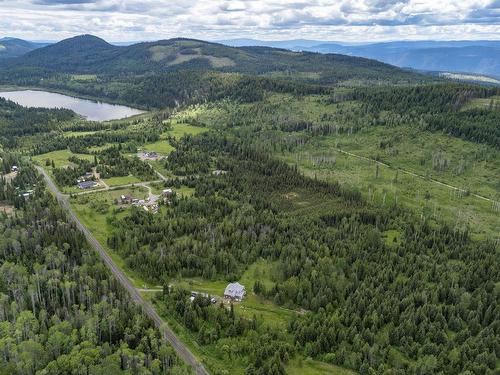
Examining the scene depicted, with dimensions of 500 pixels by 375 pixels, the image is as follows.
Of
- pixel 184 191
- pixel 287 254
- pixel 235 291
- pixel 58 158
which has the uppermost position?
pixel 58 158

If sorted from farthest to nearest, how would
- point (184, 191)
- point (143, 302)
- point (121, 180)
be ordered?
point (121, 180)
point (184, 191)
point (143, 302)

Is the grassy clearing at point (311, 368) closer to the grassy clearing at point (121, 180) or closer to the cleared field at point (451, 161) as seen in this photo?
the grassy clearing at point (121, 180)

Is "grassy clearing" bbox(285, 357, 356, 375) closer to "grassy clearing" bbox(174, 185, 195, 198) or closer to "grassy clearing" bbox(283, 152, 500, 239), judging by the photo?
"grassy clearing" bbox(283, 152, 500, 239)

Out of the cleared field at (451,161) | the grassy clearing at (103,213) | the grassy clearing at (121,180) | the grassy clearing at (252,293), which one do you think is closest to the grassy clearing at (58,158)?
the grassy clearing at (121,180)

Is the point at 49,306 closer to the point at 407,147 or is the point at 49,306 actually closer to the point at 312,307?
the point at 312,307

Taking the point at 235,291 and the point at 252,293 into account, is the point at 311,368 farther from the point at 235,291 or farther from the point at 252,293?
the point at 235,291

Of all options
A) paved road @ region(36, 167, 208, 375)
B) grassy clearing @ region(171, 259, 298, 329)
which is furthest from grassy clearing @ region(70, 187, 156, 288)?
grassy clearing @ region(171, 259, 298, 329)

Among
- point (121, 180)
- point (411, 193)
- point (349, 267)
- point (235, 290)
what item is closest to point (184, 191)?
point (121, 180)
